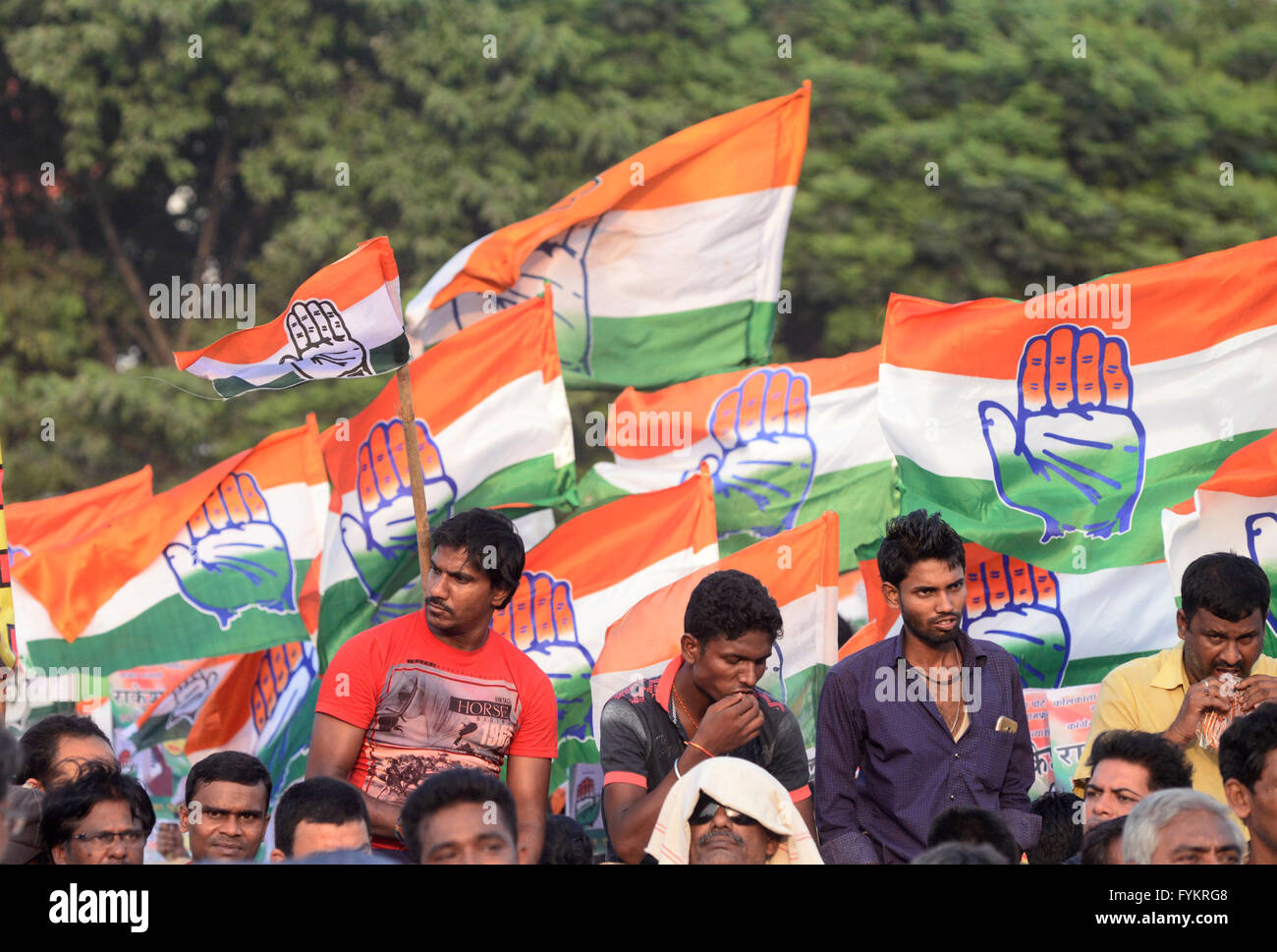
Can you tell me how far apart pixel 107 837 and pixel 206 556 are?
3549mm

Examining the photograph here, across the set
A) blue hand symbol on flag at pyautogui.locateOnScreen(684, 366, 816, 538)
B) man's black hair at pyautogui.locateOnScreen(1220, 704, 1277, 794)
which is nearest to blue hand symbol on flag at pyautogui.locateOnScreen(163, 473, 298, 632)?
blue hand symbol on flag at pyautogui.locateOnScreen(684, 366, 816, 538)

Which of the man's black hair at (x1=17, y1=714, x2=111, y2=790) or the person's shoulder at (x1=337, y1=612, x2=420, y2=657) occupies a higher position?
the person's shoulder at (x1=337, y1=612, x2=420, y2=657)

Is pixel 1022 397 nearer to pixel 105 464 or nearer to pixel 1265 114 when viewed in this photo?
pixel 1265 114

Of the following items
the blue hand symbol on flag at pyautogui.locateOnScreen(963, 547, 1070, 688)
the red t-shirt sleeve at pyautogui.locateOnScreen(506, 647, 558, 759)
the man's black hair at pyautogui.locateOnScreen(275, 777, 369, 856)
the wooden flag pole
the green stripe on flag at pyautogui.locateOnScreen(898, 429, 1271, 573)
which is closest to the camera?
the man's black hair at pyautogui.locateOnScreen(275, 777, 369, 856)

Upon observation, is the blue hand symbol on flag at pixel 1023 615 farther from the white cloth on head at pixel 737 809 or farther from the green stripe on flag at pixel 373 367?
the white cloth on head at pixel 737 809

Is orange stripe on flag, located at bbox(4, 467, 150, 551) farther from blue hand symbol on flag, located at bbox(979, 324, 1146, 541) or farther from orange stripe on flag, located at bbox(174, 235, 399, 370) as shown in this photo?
blue hand symbol on flag, located at bbox(979, 324, 1146, 541)

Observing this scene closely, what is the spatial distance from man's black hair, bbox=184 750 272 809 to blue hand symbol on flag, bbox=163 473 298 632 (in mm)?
2915

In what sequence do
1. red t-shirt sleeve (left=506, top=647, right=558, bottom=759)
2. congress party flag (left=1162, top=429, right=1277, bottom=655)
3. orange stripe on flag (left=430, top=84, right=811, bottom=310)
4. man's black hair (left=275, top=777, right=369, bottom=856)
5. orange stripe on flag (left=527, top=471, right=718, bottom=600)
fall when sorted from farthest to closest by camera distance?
orange stripe on flag (left=430, top=84, right=811, bottom=310), orange stripe on flag (left=527, top=471, right=718, bottom=600), congress party flag (left=1162, top=429, right=1277, bottom=655), red t-shirt sleeve (left=506, top=647, right=558, bottom=759), man's black hair (left=275, top=777, right=369, bottom=856)

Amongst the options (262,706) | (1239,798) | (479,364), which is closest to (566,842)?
(1239,798)

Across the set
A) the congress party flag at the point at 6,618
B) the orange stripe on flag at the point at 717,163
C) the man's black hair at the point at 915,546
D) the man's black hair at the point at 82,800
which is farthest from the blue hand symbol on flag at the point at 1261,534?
the congress party flag at the point at 6,618

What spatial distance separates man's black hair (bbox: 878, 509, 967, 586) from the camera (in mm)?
4645

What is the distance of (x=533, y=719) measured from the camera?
15.8ft

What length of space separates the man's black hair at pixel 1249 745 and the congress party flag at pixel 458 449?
12.8ft
